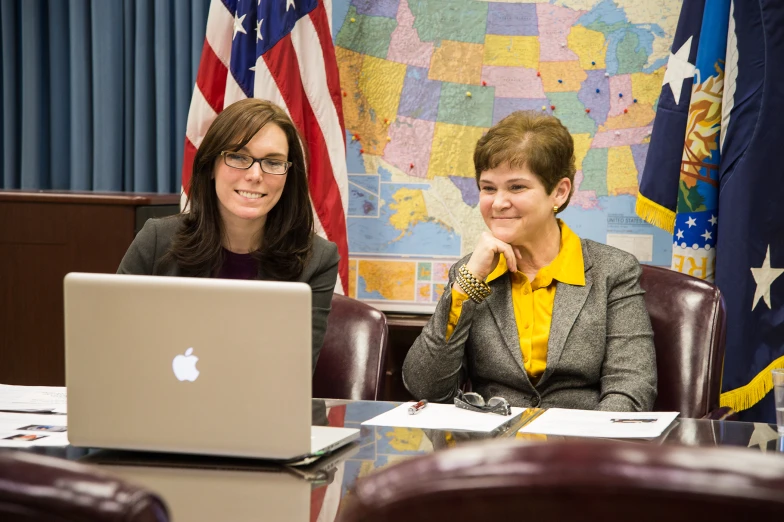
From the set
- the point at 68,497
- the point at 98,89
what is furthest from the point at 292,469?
the point at 98,89

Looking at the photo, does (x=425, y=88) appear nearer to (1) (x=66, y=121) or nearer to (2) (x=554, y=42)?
(2) (x=554, y=42)

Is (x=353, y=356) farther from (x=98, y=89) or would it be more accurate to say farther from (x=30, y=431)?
Answer: (x=98, y=89)

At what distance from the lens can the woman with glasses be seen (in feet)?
7.51

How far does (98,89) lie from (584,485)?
11.3ft

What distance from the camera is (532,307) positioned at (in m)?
2.25

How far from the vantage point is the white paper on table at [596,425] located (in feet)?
5.20

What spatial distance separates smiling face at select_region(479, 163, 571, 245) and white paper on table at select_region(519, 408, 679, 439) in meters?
0.58

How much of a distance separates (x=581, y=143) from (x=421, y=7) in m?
0.79

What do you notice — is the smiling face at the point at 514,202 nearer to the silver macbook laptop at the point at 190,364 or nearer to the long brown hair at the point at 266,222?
the long brown hair at the point at 266,222

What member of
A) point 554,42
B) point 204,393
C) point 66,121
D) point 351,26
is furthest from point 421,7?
point 204,393

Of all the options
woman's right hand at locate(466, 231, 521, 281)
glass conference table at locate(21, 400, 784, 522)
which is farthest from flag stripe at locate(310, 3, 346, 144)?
glass conference table at locate(21, 400, 784, 522)

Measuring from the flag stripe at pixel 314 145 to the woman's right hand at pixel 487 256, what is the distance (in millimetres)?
1126

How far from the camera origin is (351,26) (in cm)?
345

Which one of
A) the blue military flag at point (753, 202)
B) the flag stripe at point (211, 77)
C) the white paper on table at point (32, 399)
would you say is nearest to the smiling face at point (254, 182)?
the white paper on table at point (32, 399)
